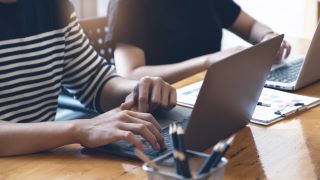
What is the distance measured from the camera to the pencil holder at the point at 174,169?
758mm

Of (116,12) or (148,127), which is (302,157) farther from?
(116,12)

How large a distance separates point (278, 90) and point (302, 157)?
1.55 ft

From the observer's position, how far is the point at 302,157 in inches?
41.8

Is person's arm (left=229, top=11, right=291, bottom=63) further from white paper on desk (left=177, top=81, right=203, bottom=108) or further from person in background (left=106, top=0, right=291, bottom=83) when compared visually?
white paper on desk (left=177, top=81, right=203, bottom=108)

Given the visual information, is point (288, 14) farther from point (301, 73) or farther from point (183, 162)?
point (183, 162)

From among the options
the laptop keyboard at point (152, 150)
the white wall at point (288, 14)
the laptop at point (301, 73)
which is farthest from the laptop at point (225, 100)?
the white wall at point (288, 14)

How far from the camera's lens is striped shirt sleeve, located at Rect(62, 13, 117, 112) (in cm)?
164

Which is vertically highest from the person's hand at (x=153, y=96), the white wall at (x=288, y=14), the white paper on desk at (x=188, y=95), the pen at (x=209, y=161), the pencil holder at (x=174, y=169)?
the pen at (x=209, y=161)

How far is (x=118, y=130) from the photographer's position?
1.08 metres

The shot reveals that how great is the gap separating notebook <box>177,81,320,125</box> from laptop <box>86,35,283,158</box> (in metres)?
0.08

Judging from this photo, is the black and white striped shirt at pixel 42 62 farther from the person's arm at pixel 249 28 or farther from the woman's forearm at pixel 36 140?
the person's arm at pixel 249 28

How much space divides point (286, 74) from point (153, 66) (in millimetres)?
517

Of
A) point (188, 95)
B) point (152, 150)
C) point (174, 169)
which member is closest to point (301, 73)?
point (188, 95)

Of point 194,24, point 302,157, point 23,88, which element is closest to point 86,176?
point 302,157
